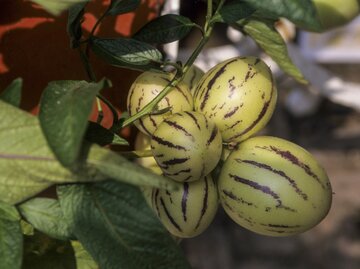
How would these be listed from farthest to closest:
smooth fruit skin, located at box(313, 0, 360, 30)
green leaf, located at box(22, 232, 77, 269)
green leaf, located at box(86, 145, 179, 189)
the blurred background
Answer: smooth fruit skin, located at box(313, 0, 360, 30) → the blurred background → green leaf, located at box(22, 232, 77, 269) → green leaf, located at box(86, 145, 179, 189)

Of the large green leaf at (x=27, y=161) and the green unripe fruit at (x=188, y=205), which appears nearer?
the large green leaf at (x=27, y=161)

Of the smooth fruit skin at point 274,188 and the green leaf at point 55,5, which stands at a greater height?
the green leaf at point 55,5

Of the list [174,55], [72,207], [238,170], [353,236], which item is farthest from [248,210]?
[353,236]

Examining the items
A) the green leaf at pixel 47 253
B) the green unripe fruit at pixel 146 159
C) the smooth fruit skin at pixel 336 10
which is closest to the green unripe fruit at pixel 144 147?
the green unripe fruit at pixel 146 159

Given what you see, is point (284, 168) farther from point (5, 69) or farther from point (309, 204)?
point (5, 69)

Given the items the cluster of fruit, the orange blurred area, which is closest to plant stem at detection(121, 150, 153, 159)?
the cluster of fruit

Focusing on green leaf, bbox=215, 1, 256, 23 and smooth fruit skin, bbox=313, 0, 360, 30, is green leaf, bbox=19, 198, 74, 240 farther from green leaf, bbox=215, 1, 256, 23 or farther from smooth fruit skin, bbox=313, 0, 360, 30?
smooth fruit skin, bbox=313, 0, 360, 30

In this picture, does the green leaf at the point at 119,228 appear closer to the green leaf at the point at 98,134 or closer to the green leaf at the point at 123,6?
the green leaf at the point at 98,134

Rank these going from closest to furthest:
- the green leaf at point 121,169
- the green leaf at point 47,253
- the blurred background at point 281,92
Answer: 1. the green leaf at point 121,169
2. the green leaf at point 47,253
3. the blurred background at point 281,92
